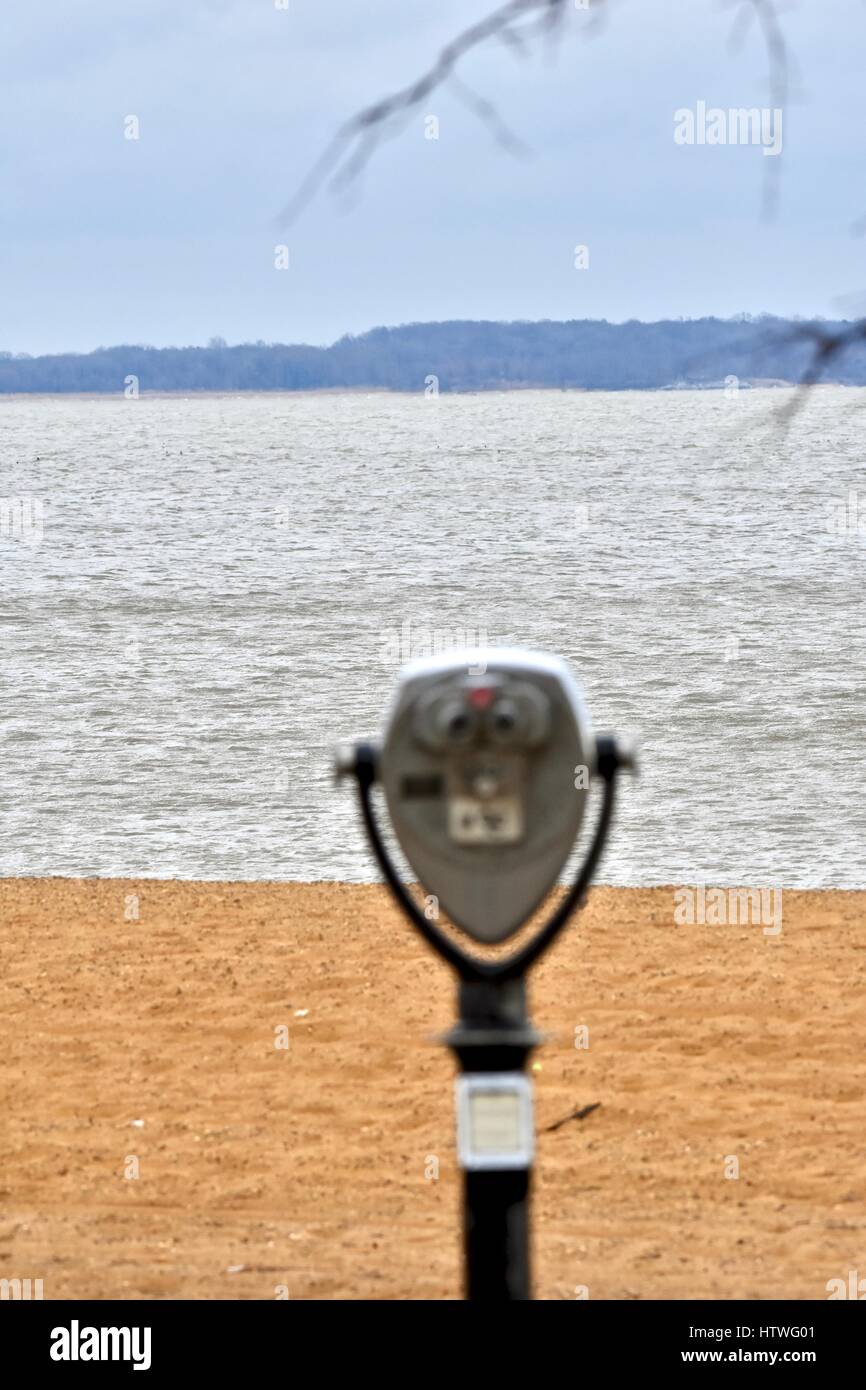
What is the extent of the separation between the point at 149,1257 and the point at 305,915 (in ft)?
15.8

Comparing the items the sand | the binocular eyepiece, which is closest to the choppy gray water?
the binocular eyepiece

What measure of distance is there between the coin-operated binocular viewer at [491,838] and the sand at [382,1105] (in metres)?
1.07

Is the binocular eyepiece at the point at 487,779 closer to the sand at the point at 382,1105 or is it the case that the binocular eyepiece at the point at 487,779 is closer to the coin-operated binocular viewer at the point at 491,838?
the coin-operated binocular viewer at the point at 491,838

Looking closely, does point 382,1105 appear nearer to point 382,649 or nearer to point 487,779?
point 487,779

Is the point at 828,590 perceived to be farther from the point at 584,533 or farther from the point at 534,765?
the point at 534,765

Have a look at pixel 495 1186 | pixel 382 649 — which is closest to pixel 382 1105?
pixel 495 1186

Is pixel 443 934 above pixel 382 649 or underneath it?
above

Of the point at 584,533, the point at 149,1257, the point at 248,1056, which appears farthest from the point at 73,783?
the point at 584,533

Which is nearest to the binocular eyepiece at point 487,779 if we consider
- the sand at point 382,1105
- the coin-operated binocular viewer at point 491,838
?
the coin-operated binocular viewer at point 491,838

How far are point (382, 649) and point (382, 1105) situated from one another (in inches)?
1005

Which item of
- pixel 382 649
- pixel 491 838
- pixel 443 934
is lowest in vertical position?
pixel 382 649

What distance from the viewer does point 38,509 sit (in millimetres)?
81875

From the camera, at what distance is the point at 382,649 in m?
32.3

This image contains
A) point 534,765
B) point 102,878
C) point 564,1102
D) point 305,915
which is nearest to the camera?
point 534,765
